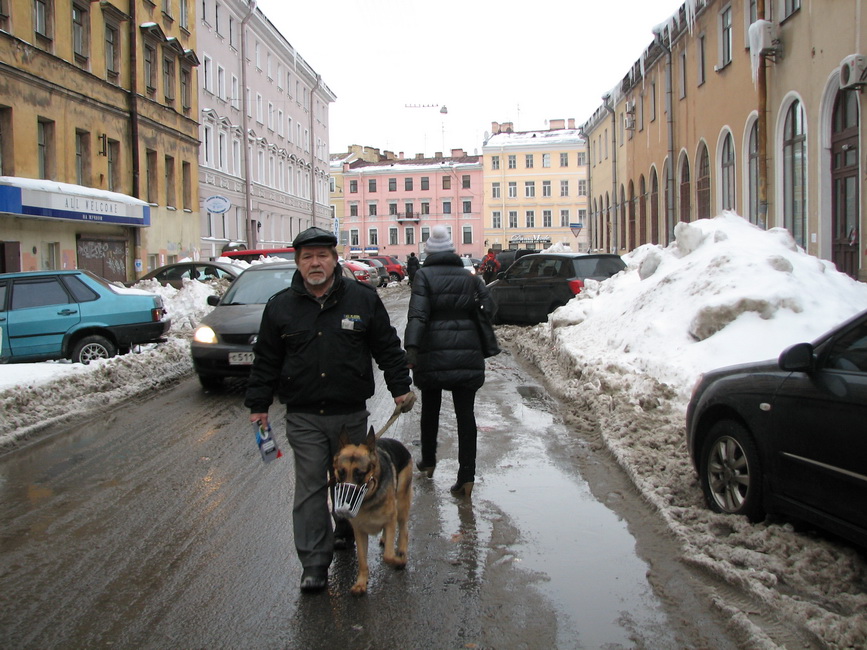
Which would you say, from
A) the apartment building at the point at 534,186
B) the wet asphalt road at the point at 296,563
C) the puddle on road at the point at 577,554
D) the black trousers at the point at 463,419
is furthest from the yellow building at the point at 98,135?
the apartment building at the point at 534,186

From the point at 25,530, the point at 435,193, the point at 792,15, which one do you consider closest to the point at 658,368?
the point at 25,530

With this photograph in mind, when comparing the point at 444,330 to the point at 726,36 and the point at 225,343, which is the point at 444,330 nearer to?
the point at 225,343

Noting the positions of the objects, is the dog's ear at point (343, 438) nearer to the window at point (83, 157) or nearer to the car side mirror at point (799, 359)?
the car side mirror at point (799, 359)

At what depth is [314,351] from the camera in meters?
4.20

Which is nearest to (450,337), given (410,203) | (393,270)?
(393,270)

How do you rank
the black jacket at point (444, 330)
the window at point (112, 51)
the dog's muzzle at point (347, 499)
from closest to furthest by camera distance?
the dog's muzzle at point (347, 499), the black jacket at point (444, 330), the window at point (112, 51)

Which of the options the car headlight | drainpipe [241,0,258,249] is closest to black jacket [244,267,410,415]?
the car headlight

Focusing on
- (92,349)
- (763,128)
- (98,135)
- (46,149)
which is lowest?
(92,349)

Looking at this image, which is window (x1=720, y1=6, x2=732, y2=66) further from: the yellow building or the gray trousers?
the gray trousers

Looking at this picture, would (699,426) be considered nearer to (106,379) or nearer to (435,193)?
(106,379)

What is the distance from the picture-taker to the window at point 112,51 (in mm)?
26406

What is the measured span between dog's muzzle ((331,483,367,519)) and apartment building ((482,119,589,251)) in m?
80.4

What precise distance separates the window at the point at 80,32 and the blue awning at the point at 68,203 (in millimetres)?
4059

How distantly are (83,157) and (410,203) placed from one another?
69.7 m
